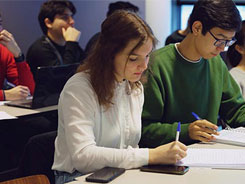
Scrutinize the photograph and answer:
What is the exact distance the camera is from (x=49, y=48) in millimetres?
3590

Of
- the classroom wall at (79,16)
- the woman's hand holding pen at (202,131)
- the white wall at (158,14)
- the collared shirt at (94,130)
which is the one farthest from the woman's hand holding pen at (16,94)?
the white wall at (158,14)

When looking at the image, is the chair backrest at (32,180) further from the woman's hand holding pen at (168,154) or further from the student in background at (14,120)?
the student in background at (14,120)

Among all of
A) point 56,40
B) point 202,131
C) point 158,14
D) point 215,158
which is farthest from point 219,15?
point 158,14

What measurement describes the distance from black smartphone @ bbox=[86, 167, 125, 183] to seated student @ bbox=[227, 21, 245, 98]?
1.43 metres

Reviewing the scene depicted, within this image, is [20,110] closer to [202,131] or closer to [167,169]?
[202,131]

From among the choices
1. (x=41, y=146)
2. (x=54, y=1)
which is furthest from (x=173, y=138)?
(x=54, y=1)

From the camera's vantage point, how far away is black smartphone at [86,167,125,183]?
1321 millimetres

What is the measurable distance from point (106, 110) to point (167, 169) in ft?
→ 1.04

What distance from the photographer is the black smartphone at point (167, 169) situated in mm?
1414

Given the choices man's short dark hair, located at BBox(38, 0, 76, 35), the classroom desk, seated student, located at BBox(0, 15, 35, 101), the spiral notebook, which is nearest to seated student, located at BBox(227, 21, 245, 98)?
the spiral notebook

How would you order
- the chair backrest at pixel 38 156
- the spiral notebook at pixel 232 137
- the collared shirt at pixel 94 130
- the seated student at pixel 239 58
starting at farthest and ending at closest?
the seated student at pixel 239 58
the spiral notebook at pixel 232 137
the chair backrest at pixel 38 156
the collared shirt at pixel 94 130

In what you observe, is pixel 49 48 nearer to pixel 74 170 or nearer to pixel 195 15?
pixel 195 15

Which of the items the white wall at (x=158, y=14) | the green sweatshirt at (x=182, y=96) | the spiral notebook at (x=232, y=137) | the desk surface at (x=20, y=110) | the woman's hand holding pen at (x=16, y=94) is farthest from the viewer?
the white wall at (x=158, y=14)

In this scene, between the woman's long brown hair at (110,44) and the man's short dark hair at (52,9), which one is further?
the man's short dark hair at (52,9)
